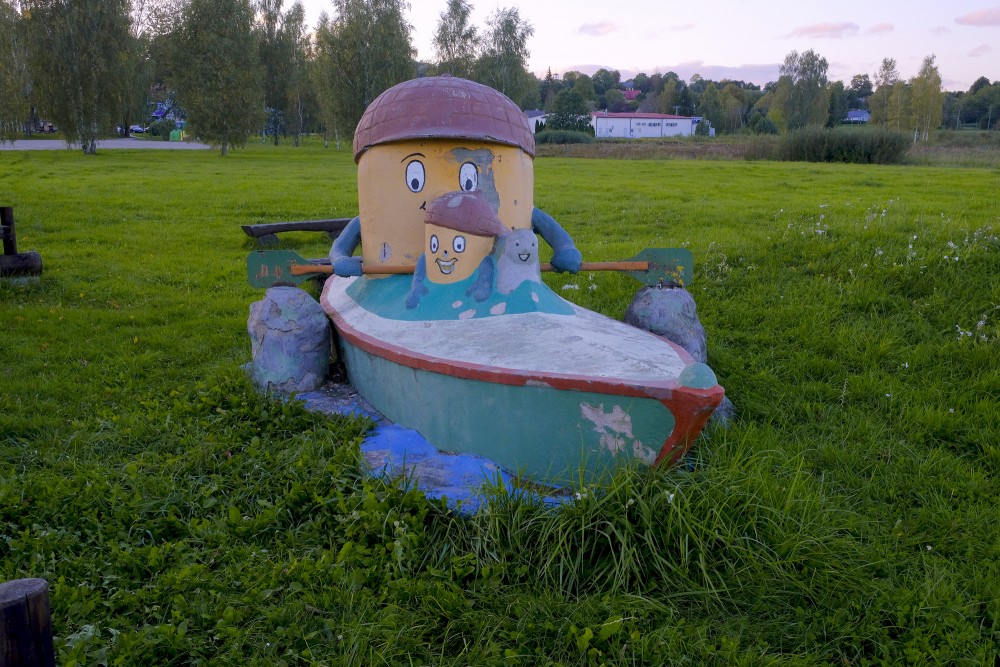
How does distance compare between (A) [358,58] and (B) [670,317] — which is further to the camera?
(A) [358,58]

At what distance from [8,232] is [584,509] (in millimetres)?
6936

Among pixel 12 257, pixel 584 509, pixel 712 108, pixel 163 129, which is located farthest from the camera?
pixel 712 108

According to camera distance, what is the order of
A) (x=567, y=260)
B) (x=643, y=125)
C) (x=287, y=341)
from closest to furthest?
(x=287, y=341), (x=567, y=260), (x=643, y=125)

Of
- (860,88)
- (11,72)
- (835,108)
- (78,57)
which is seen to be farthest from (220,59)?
(860,88)

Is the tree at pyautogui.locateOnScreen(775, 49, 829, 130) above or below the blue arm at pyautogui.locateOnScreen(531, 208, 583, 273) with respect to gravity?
above

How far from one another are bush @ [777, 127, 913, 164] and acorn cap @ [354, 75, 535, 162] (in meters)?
16.2

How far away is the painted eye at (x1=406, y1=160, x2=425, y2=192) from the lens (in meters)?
4.48

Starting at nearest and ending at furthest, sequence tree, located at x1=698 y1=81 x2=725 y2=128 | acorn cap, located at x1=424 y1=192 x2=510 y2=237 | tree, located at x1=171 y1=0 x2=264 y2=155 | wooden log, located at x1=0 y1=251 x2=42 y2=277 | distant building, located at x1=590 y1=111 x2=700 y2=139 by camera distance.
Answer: acorn cap, located at x1=424 y1=192 x2=510 y2=237 → wooden log, located at x1=0 y1=251 x2=42 y2=277 → tree, located at x1=171 y1=0 x2=264 y2=155 → tree, located at x1=698 y1=81 x2=725 y2=128 → distant building, located at x1=590 y1=111 x2=700 y2=139

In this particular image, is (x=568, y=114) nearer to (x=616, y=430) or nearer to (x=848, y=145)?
(x=848, y=145)

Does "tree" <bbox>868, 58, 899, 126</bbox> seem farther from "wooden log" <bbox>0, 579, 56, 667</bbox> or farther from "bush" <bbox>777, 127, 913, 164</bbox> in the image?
"wooden log" <bbox>0, 579, 56, 667</bbox>

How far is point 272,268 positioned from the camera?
4578mm

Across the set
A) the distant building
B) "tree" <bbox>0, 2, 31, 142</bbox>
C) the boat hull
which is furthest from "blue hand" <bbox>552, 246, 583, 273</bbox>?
the distant building

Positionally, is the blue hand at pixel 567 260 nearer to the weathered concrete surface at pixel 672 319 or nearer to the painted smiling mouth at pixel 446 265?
the weathered concrete surface at pixel 672 319

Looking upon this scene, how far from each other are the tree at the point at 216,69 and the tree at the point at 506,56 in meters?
10.8
